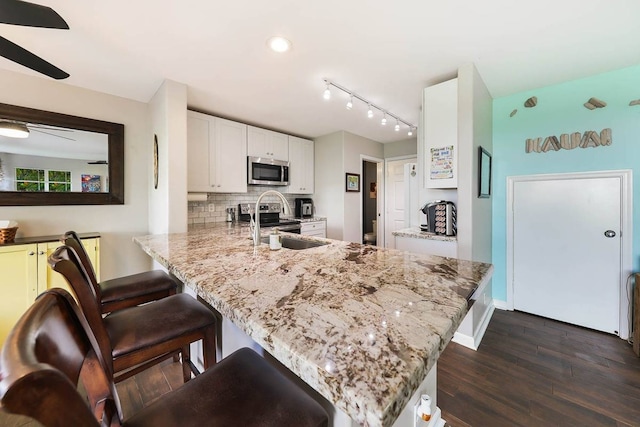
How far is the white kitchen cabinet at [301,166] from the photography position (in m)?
4.36

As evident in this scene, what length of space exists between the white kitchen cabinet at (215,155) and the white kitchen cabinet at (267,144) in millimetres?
107

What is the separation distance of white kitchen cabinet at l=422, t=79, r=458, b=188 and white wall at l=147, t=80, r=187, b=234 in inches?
96.8

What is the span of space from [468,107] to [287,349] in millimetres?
2469

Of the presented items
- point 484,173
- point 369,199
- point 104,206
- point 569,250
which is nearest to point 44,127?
point 104,206

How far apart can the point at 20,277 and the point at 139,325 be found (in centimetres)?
198

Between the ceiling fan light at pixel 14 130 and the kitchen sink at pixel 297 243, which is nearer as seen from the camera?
the kitchen sink at pixel 297 243

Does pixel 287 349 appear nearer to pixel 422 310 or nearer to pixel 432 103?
pixel 422 310

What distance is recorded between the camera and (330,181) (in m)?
4.47

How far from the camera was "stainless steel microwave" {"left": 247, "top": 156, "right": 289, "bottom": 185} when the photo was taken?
3.75m

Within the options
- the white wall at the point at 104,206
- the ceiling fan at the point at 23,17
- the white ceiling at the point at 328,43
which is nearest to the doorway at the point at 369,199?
the white ceiling at the point at 328,43

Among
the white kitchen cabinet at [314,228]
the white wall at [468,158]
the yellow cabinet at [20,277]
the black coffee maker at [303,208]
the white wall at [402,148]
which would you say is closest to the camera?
the yellow cabinet at [20,277]

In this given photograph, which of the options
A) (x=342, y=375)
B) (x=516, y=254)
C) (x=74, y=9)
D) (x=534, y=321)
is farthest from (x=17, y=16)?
(x=534, y=321)

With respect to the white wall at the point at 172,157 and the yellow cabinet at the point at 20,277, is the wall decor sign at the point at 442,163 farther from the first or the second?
the yellow cabinet at the point at 20,277

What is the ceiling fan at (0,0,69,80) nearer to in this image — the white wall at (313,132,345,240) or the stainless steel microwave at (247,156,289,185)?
the stainless steel microwave at (247,156,289,185)
